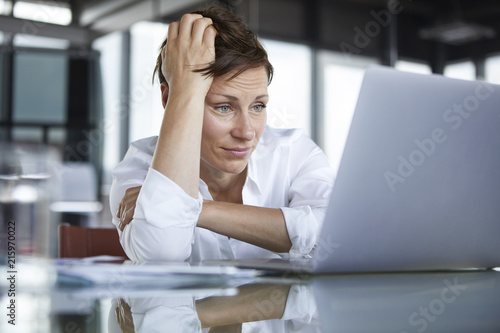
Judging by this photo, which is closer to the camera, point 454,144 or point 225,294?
point 225,294

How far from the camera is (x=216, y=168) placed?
1.36 metres

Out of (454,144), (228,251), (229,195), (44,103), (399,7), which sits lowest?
(228,251)

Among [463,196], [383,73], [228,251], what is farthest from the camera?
[228,251]

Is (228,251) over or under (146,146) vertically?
under

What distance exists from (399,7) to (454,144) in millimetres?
→ 5324

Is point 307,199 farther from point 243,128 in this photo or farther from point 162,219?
point 162,219

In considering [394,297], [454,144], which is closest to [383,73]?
[454,144]

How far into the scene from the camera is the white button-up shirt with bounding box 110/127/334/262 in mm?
983

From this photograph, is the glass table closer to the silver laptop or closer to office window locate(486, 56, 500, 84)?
the silver laptop

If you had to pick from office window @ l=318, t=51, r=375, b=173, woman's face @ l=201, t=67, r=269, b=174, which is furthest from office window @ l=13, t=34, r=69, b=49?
woman's face @ l=201, t=67, r=269, b=174

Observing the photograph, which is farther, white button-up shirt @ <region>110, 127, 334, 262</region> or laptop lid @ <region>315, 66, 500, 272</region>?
white button-up shirt @ <region>110, 127, 334, 262</region>

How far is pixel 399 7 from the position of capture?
5.61m

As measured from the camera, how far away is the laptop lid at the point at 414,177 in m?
0.66

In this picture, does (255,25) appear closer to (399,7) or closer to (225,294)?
(399,7)
